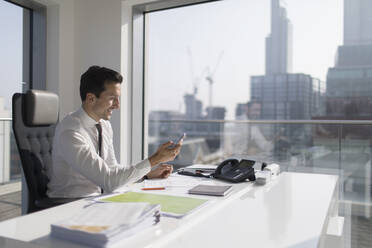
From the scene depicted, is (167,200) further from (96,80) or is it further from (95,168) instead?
(96,80)

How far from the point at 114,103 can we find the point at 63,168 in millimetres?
439

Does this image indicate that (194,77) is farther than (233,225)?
Yes

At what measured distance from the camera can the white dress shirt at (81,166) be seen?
1505 mm

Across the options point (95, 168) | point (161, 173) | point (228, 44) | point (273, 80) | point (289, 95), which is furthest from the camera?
point (228, 44)

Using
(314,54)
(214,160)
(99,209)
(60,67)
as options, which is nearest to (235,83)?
(214,160)

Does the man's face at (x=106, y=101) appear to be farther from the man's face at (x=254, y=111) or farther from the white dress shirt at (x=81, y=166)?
the man's face at (x=254, y=111)

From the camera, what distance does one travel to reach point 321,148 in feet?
10.7

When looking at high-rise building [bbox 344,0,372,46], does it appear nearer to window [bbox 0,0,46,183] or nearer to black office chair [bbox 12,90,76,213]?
black office chair [bbox 12,90,76,213]

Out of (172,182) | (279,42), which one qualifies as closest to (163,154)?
(172,182)

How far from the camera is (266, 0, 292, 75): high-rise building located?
3816 mm

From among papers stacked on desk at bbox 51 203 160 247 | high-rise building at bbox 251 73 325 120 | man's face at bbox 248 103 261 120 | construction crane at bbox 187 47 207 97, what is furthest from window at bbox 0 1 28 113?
construction crane at bbox 187 47 207 97

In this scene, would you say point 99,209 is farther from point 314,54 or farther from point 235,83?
point 235,83

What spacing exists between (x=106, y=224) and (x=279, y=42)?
3775 millimetres

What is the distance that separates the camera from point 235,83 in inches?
212
